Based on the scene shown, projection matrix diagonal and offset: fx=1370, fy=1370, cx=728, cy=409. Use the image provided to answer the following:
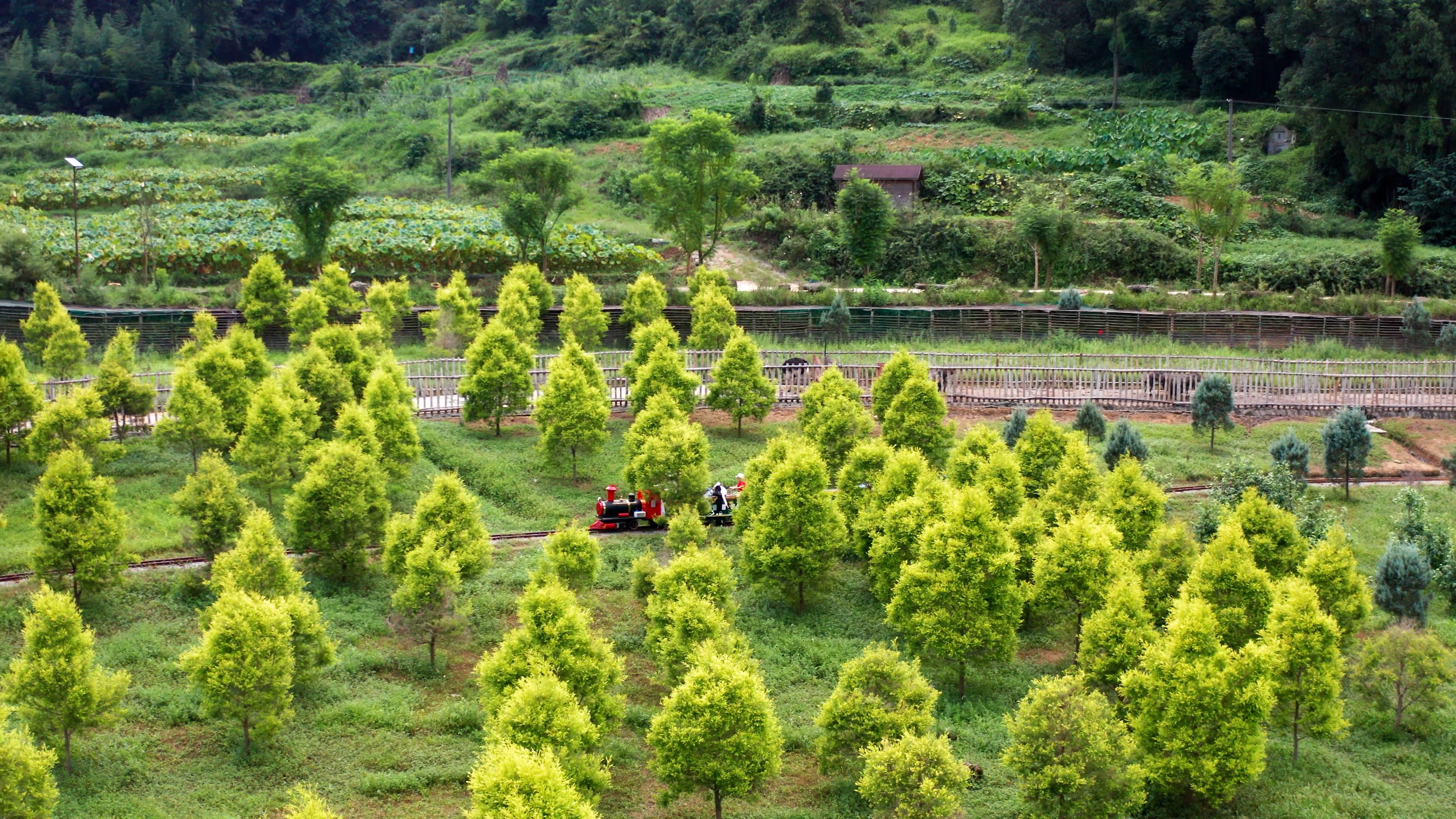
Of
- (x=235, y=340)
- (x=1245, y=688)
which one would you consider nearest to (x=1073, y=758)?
(x=1245, y=688)

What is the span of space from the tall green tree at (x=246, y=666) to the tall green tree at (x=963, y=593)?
1039 centimetres

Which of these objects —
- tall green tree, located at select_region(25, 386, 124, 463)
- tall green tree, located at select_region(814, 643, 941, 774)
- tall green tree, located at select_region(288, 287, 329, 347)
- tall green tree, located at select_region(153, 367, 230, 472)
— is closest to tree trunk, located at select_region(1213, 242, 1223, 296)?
tall green tree, located at select_region(288, 287, 329, 347)

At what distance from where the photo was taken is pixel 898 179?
190 feet

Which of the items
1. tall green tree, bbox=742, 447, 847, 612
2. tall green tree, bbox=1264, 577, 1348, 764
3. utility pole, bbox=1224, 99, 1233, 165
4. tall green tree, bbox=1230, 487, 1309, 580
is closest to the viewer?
tall green tree, bbox=1264, 577, 1348, 764

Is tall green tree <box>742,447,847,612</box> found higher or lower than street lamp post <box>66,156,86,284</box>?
lower

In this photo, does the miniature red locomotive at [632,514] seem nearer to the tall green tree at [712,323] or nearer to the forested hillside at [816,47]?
the tall green tree at [712,323]

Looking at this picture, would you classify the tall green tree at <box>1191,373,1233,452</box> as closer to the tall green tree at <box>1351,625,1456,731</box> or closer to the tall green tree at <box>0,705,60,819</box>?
the tall green tree at <box>1351,625,1456,731</box>

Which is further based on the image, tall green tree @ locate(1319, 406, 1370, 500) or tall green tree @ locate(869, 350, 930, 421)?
tall green tree @ locate(869, 350, 930, 421)

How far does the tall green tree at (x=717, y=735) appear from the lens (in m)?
19.3

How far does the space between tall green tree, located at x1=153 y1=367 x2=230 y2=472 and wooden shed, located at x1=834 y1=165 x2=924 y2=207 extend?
109 feet

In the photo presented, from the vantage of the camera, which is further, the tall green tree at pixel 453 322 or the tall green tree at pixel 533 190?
the tall green tree at pixel 533 190

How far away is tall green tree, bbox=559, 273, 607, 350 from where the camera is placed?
41906mm

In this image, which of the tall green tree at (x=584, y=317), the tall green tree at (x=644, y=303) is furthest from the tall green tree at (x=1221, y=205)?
the tall green tree at (x=584, y=317)

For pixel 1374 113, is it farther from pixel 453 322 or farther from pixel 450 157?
pixel 450 157
